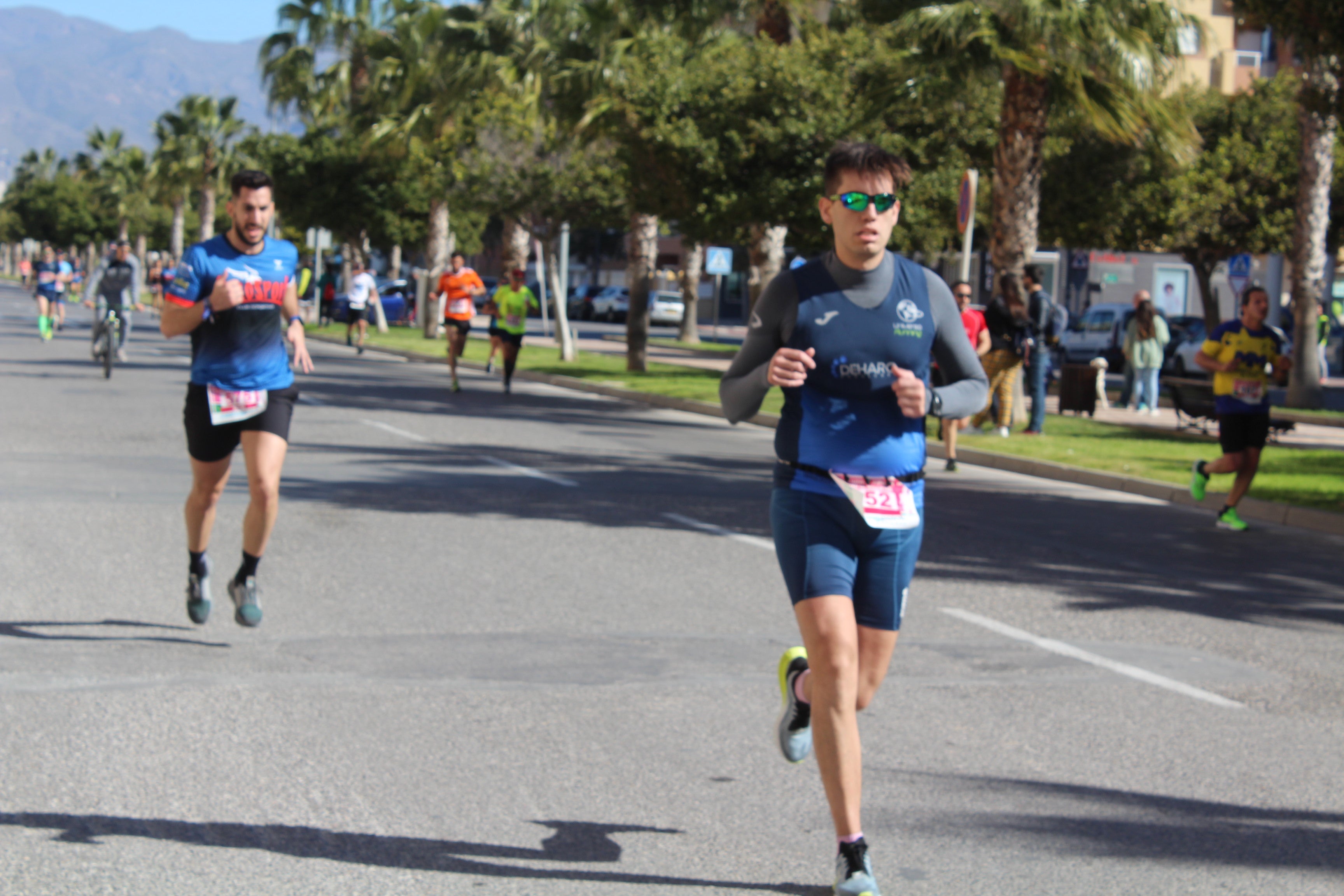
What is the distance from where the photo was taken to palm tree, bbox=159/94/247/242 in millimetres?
83250

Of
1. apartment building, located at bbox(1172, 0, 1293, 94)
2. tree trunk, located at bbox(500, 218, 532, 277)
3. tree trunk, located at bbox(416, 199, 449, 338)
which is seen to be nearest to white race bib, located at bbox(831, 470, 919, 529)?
tree trunk, located at bbox(500, 218, 532, 277)

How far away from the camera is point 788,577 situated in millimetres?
4141

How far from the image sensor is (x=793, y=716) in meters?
4.59

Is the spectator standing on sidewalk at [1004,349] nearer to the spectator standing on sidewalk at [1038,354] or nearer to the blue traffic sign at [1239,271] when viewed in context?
the spectator standing on sidewalk at [1038,354]

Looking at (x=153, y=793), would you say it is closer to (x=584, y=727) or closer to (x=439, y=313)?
(x=584, y=727)

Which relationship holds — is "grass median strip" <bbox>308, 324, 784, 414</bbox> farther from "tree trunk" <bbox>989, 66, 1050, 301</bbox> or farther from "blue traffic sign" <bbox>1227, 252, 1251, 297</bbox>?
"blue traffic sign" <bbox>1227, 252, 1251, 297</bbox>

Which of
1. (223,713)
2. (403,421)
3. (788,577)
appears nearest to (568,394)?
(403,421)

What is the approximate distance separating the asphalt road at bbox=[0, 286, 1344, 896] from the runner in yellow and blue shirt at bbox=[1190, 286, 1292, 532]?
617mm

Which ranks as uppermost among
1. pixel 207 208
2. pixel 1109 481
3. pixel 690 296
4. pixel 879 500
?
pixel 207 208

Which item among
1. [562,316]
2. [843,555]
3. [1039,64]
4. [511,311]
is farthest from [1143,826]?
[562,316]

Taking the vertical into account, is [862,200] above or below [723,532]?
above

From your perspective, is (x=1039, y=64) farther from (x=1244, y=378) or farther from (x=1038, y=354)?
(x=1244, y=378)

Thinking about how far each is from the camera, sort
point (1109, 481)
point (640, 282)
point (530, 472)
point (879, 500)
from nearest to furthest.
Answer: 1. point (879, 500)
2. point (530, 472)
3. point (1109, 481)
4. point (640, 282)

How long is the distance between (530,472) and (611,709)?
7850 millimetres
